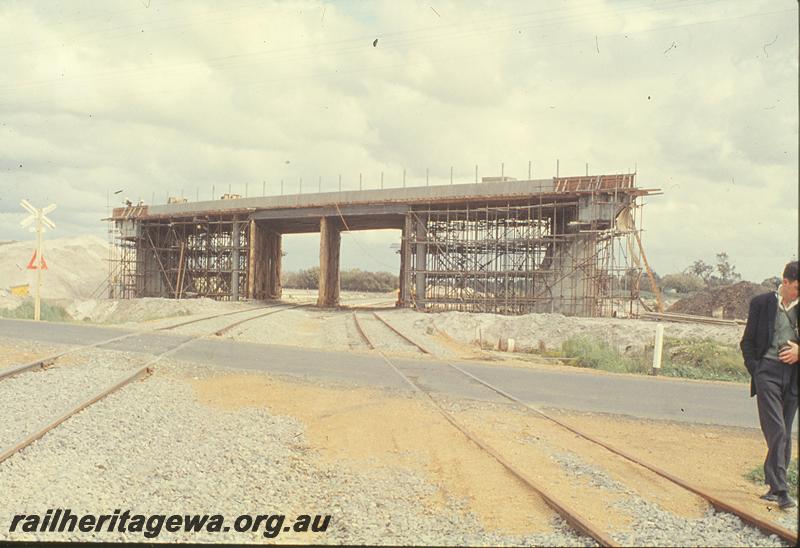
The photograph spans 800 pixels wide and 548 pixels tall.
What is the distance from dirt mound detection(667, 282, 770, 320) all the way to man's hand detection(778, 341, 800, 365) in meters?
33.4

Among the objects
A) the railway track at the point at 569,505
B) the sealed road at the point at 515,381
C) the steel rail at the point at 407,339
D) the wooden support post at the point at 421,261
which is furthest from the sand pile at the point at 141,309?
the railway track at the point at 569,505

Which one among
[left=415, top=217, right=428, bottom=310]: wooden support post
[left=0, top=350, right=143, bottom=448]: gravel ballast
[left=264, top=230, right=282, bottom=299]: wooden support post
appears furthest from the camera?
[left=264, top=230, right=282, bottom=299]: wooden support post

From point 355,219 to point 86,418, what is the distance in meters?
31.3

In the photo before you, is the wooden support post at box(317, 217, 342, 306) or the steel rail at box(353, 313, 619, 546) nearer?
the steel rail at box(353, 313, 619, 546)

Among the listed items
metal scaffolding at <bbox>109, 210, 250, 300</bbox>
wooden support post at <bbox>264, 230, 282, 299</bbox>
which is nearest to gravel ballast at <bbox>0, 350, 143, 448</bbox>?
wooden support post at <bbox>264, 230, 282, 299</bbox>

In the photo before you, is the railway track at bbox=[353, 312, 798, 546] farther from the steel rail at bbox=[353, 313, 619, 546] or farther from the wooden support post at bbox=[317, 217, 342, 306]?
the wooden support post at bbox=[317, 217, 342, 306]

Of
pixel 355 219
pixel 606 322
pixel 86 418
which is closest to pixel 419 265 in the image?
pixel 355 219

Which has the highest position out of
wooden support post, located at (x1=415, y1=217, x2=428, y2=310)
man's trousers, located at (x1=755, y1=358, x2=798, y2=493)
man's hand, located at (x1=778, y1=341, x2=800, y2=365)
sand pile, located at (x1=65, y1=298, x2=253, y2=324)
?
wooden support post, located at (x1=415, y1=217, x2=428, y2=310)

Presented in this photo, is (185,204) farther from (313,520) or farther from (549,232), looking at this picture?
(313,520)

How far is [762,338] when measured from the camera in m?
5.16

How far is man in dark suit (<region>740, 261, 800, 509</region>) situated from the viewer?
196 inches

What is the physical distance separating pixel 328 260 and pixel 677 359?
25512 mm

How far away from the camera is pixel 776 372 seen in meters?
5.12

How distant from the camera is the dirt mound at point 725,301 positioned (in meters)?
35.4
